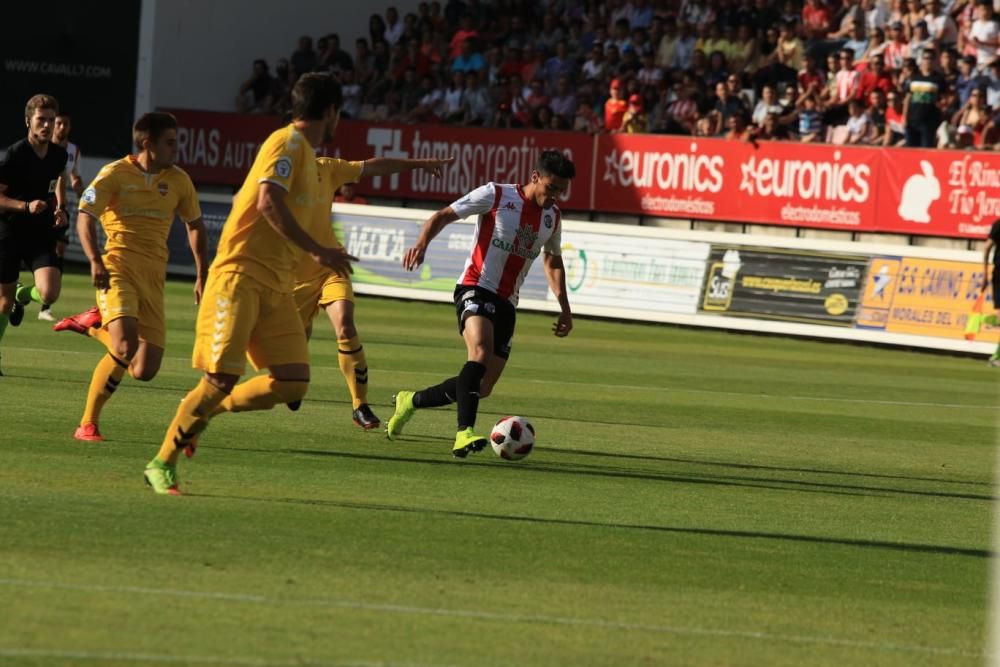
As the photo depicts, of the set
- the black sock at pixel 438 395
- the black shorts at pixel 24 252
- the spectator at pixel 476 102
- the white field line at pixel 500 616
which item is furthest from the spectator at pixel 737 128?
the white field line at pixel 500 616

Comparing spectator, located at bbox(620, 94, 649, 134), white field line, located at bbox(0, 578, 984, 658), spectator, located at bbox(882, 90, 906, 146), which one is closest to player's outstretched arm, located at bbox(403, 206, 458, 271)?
white field line, located at bbox(0, 578, 984, 658)

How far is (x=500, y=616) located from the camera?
22.4 feet

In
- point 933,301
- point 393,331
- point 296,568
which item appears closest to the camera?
point 296,568

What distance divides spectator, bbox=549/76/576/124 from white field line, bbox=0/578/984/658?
23983 mm

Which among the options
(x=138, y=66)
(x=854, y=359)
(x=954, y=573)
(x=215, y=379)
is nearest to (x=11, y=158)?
(x=215, y=379)

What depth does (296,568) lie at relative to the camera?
24.4ft

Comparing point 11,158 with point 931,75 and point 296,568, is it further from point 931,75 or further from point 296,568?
point 931,75

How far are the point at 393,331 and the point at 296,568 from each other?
14991mm

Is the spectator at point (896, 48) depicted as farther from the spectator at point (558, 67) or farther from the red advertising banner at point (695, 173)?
the spectator at point (558, 67)

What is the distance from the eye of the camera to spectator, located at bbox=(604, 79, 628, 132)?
29453 millimetres

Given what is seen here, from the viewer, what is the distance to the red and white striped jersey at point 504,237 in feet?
37.9

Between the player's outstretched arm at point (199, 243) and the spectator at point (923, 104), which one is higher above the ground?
the spectator at point (923, 104)

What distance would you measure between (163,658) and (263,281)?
309cm

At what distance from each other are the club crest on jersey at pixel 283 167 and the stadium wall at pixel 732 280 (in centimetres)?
1677
